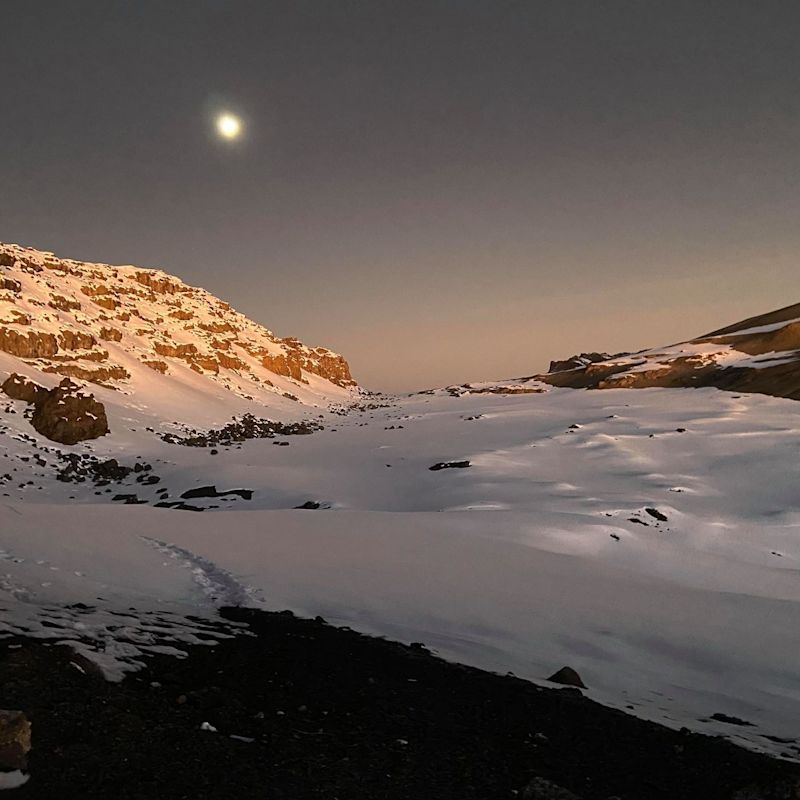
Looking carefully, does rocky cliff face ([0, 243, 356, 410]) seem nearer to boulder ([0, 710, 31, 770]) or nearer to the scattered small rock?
the scattered small rock

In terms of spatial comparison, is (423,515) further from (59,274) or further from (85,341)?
(59,274)

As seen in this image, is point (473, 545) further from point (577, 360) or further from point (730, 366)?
point (577, 360)

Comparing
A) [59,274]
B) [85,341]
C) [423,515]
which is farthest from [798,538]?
[59,274]

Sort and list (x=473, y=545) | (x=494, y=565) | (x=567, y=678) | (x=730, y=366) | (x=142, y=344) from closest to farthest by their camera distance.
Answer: (x=567, y=678), (x=494, y=565), (x=473, y=545), (x=730, y=366), (x=142, y=344)

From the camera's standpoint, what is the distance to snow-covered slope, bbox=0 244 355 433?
55.8 metres

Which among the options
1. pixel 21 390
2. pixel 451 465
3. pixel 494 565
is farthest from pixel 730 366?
pixel 21 390

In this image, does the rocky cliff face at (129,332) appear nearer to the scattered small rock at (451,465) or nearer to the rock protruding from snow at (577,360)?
the scattered small rock at (451,465)

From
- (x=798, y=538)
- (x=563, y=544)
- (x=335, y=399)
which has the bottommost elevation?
(x=798, y=538)

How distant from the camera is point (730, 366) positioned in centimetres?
7288

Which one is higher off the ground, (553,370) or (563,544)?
(553,370)

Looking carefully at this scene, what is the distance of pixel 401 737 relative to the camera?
5.52 meters

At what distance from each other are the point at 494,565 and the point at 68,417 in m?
35.3

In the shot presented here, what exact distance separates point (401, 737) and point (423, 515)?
41.9 ft

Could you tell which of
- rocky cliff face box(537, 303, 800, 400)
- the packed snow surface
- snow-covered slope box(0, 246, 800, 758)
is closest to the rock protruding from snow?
rocky cliff face box(537, 303, 800, 400)
